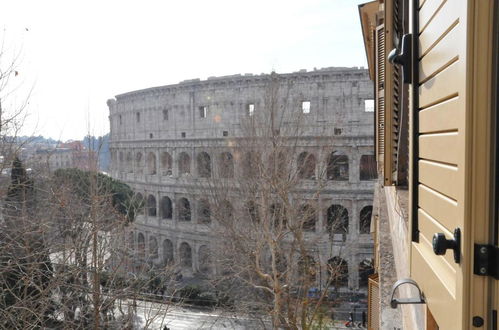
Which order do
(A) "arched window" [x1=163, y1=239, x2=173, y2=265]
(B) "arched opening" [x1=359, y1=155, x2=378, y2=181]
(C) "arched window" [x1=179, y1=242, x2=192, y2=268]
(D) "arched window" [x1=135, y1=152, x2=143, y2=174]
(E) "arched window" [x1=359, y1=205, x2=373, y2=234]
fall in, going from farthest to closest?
(D) "arched window" [x1=135, y1=152, x2=143, y2=174]
(A) "arched window" [x1=163, y1=239, x2=173, y2=265]
(C) "arched window" [x1=179, y1=242, x2=192, y2=268]
(B) "arched opening" [x1=359, y1=155, x2=378, y2=181]
(E) "arched window" [x1=359, y1=205, x2=373, y2=234]

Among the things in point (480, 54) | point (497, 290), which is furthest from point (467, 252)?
point (480, 54)

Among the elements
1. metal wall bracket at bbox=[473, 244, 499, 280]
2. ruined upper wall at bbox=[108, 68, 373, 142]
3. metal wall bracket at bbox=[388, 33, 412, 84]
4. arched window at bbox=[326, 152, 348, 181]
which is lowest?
arched window at bbox=[326, 152, 348, 181]

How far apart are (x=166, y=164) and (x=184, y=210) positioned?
4.84m

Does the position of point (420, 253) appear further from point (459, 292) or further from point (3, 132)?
point (3, 132)

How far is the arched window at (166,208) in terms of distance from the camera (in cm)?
3403

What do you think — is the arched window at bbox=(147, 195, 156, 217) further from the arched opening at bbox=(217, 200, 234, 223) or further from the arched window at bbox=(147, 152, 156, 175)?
the arched opening at bbox=(217, 200, 234, 223)

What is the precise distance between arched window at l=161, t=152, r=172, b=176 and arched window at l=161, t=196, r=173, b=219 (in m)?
2.10

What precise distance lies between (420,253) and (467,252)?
0.88 m

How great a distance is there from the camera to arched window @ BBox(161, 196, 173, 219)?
34.0 metres

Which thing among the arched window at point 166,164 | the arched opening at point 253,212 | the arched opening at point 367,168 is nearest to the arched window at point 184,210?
the arched window at point 166,164

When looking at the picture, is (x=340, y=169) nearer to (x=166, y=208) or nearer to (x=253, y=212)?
(x=253, y=212)

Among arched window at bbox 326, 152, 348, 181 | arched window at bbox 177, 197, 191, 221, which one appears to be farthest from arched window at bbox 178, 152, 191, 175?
arched window at bbox 326, 152, 348, 181

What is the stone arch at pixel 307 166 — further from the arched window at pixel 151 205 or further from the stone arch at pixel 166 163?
the arched window at pixel 151 205

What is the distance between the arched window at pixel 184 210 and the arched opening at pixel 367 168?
537 inches
